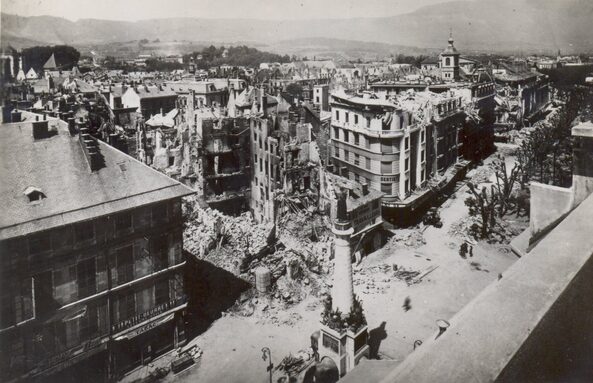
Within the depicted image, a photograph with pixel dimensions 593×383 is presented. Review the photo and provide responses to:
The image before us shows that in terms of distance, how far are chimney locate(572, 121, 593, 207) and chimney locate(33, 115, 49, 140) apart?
2431 centimetres

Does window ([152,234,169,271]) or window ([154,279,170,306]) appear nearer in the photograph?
window ([152,234,169,271])

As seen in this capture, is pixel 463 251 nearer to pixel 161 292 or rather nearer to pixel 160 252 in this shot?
pixel 161 292

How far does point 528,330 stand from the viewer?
168 inches

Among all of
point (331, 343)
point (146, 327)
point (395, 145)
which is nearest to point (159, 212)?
point (146, 327)

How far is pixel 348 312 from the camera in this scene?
24.5 meters

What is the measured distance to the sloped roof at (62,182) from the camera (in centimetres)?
2139

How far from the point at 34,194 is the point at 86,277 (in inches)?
189

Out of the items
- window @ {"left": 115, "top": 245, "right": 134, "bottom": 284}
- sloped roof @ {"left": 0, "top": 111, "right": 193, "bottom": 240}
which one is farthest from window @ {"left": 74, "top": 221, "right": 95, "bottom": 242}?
window @ {"left": 115, "top": 245, "right": 134, "bottom": 284}

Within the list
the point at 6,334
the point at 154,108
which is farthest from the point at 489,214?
the point at 154,108

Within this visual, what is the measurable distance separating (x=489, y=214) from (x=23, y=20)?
42.2m

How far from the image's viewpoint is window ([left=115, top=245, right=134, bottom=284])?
80.2 feet

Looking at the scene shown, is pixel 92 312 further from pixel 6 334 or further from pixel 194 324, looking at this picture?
pixel 194 324

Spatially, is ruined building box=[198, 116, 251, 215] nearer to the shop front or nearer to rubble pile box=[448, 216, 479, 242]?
the shop front

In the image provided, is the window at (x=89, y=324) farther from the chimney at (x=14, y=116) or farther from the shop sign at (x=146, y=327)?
the chimney at (x=14, y=116)
